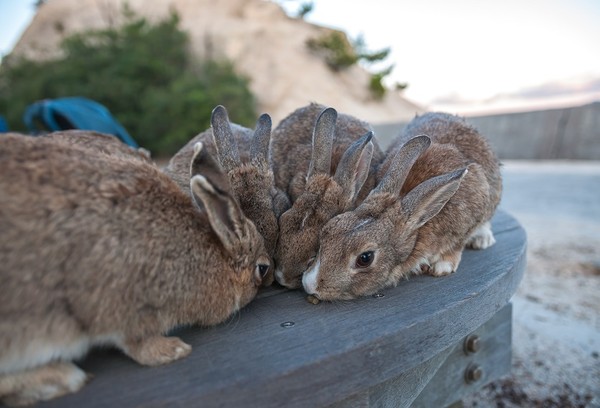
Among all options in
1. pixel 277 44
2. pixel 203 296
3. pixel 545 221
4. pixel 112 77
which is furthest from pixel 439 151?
pixel 277 44

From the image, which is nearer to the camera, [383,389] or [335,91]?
[383,389]

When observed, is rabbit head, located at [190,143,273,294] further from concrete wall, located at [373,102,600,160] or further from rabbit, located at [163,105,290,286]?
concrete wall, located at [373,102,600,160]

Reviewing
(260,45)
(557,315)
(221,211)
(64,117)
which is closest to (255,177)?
(221,211)

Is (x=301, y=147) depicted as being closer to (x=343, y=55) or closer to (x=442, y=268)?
(x=442, y=268)

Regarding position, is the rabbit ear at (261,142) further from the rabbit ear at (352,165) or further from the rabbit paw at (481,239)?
the rabbit paw at (481,239)

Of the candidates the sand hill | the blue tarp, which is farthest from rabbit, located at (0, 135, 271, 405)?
the sand hill

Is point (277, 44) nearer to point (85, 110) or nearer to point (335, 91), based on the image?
point (335, 91)
